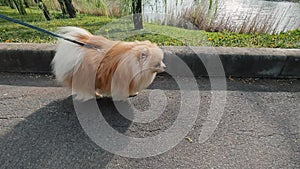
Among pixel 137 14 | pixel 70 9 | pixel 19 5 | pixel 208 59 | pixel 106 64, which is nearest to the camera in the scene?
pixel 106 64

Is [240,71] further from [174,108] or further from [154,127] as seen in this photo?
[154,127]

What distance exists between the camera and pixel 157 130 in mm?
2654

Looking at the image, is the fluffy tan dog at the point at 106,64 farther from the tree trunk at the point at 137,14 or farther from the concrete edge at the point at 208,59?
the tree trunk at the point at 137,14

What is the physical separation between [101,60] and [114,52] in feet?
0.60

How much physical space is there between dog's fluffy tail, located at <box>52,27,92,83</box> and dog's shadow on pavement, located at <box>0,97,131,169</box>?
1.70 feet

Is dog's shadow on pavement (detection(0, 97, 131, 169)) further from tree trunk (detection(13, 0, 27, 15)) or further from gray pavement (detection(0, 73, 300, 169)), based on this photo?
tree trunk (detection(13, 0, 27, 15))

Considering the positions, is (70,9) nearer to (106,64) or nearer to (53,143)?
(106,64)

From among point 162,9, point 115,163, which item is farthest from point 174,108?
point 162,9

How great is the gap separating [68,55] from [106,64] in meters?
0.49

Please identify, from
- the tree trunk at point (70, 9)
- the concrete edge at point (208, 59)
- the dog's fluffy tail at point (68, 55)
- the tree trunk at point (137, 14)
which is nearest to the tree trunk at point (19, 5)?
the tree trunk at point (70, 9)

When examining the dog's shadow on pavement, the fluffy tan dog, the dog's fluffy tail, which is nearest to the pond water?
the dog's fluffy tail

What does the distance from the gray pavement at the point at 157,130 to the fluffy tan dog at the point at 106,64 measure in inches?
17.4

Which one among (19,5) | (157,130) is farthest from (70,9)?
(157,130)

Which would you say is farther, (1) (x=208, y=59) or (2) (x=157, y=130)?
(1) (x=208, y=59)
